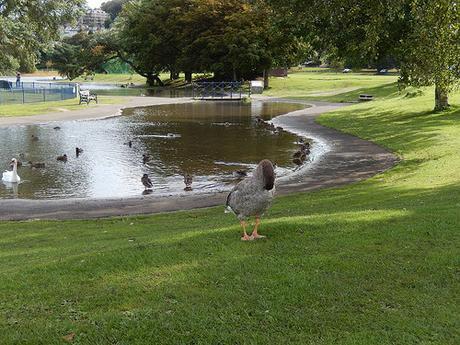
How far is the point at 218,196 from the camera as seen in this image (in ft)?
57.0

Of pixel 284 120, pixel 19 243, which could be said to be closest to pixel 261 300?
pixel 19 243

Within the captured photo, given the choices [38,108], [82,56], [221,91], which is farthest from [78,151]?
[82,56]

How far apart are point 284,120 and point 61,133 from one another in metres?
16.0

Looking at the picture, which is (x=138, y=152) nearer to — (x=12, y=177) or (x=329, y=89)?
(x=12, y=177)

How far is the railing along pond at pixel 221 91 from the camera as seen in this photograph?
212 feet

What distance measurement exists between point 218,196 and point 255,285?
10.6 meters

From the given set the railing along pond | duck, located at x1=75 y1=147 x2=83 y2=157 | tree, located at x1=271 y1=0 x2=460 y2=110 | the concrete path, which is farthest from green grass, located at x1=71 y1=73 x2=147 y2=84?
duck, located at x1=75 y1=147 x2=83 y2=157

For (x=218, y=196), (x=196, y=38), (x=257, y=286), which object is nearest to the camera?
(x=257, y=286)

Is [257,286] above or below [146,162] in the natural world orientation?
above

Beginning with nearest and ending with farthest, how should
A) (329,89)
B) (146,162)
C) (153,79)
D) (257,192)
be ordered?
(257,192) < (146,162) < (329,89) < (153,79)

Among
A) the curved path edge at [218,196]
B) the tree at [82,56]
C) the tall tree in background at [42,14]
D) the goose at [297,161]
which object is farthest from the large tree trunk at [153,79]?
the goose at [297,161]

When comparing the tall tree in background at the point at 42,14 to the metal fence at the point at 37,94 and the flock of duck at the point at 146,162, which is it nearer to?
the flock of duck at the point at 146,162

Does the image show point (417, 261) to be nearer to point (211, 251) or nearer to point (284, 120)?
point (211, 251)

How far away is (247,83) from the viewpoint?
250ft
